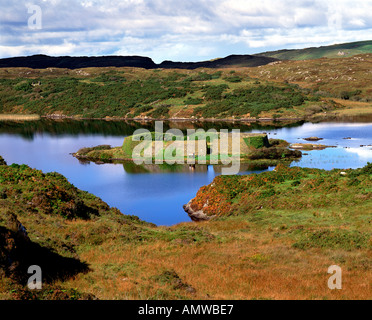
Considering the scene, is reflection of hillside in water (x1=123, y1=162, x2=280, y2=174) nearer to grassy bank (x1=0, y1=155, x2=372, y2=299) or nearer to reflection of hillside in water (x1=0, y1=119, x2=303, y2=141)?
grassy bank (x1=0, y1=155, x2=372, y2=299)

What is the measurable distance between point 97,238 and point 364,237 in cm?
1580

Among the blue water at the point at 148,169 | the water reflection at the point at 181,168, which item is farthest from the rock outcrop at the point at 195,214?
the water reflection at the point at 181,168

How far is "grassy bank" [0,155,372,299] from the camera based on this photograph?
1516 centimetres

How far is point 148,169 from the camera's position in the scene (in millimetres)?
68125

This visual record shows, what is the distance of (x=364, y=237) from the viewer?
76.1ft

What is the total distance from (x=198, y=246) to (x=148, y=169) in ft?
148

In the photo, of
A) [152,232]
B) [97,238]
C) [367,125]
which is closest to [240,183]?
[152,232]

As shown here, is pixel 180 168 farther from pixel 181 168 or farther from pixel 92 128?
pixel 92 128

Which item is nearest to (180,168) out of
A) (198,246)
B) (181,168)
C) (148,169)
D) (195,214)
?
(181,168)

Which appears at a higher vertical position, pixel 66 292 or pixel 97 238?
pixel 66 292

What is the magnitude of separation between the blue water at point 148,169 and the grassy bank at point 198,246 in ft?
38.9
